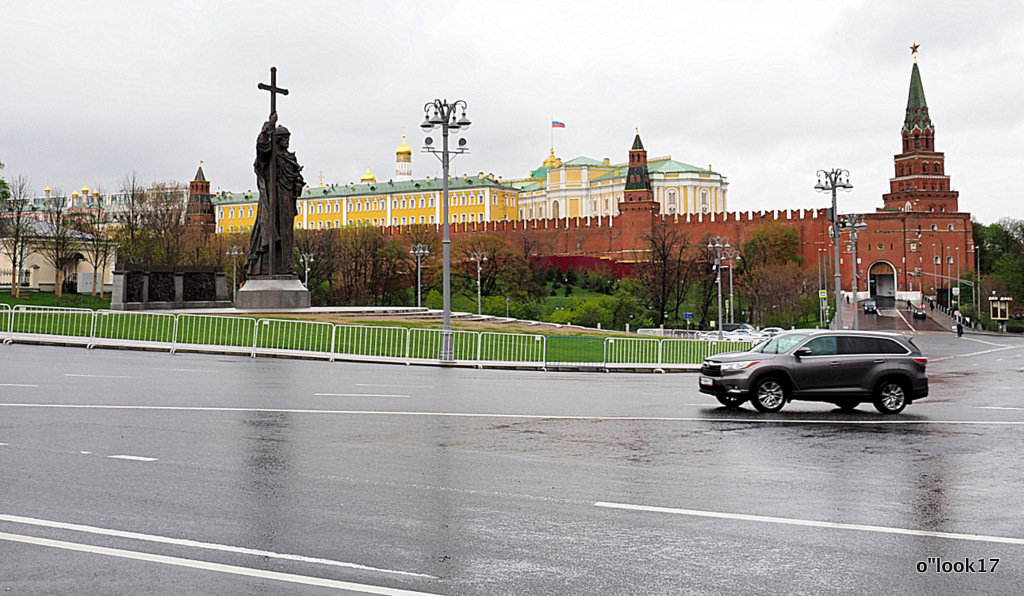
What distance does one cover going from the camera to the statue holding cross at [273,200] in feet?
122

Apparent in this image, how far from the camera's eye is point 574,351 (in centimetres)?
2909

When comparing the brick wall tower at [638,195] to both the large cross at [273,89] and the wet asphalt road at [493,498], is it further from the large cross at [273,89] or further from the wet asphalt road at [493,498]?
the wet asphalt road at [493,498]

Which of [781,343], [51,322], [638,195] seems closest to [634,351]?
[781,343]

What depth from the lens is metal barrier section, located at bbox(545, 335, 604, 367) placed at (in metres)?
28.0

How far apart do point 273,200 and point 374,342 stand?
469 inches

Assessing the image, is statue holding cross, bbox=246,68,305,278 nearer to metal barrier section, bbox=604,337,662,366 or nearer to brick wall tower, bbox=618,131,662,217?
metal barrier section, bbox=604,337,662,366

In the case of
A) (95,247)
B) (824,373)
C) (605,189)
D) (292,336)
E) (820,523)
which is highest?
(605,189)

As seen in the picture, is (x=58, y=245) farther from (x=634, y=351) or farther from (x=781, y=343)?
(x=781, y=343)

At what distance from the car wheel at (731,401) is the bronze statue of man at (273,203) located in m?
24.0

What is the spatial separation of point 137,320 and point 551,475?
2364 centimetres

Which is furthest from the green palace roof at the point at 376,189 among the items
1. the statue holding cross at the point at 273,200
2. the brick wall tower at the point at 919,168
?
the statue holding cross at the point at 273,200

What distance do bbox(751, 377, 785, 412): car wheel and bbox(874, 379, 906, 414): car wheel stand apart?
155 cm

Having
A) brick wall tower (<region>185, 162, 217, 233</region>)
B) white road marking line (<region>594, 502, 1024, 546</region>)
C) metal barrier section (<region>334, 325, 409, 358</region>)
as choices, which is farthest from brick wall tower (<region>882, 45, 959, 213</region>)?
white road marking line (<region>594, 502, 1024, 546</region>)

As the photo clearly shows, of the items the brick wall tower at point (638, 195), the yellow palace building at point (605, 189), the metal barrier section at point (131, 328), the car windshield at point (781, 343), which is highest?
the yellow palace building at point (605, 189)
